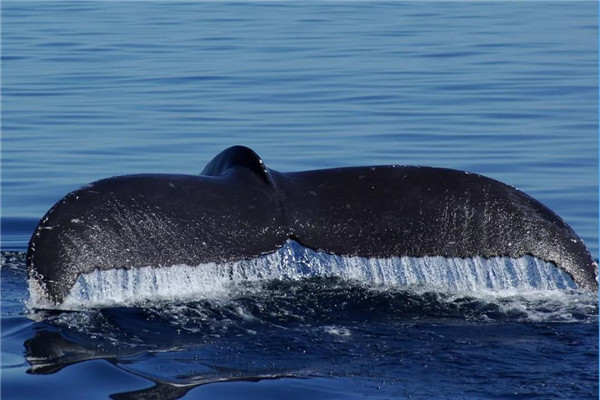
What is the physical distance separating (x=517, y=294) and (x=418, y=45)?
17.8 meters

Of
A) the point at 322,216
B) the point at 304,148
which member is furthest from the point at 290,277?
the point at 304,148

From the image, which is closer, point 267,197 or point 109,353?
point 109,353

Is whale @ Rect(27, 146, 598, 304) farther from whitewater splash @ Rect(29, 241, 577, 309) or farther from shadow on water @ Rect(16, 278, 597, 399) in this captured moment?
shadow on water @ Rect(16, 278, 597, 399)

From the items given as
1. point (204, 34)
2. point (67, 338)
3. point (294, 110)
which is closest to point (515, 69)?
point (294, 110)

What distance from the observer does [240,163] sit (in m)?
7.05

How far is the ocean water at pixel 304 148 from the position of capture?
610cm

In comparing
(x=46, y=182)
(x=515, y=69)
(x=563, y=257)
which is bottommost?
(x=563, y=257)

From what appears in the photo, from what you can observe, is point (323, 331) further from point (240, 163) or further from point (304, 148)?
point (304, 148)

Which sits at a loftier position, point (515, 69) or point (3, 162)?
point (515, 69)

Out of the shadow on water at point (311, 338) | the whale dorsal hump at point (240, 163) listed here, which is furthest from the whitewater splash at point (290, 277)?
the whale dorsal hump at point (240, 163)

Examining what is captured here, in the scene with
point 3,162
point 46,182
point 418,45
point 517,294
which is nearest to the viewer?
point 517,294

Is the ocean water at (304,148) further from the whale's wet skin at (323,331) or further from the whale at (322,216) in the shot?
the whale at (322,216)

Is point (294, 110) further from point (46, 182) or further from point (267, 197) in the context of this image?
point (267, 197)

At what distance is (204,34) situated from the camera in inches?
1098
